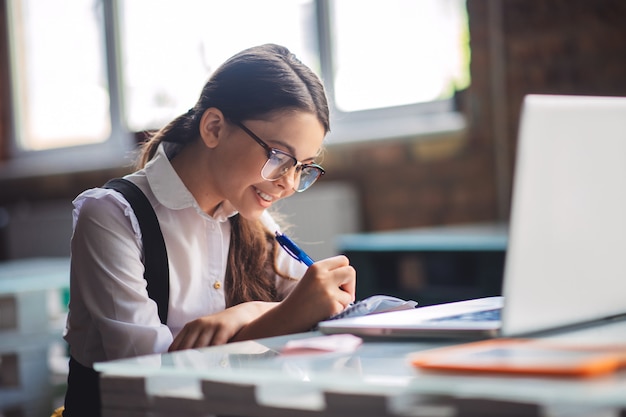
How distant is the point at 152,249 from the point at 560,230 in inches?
27.1

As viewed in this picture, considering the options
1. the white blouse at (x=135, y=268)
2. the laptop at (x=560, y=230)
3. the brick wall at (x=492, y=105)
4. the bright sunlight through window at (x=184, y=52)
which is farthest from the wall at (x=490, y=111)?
the laptop at (x=560, y=230)

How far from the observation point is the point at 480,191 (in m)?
3.65

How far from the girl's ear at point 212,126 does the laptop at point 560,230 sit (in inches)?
19.8

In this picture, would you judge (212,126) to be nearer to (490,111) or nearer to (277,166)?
(277,166)

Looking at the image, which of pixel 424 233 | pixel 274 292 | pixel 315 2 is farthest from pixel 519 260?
pixel 315 2

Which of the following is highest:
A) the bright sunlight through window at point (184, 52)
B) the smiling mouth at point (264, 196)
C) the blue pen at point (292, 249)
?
the bright sunlight through window at point (184, 52)

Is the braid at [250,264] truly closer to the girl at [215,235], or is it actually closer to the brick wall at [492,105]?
the girl at [215,235]

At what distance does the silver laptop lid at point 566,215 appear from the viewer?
0.85 meters

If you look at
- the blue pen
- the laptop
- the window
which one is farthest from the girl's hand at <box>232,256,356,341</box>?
the window

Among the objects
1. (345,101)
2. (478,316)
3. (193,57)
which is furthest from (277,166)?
(193,57)

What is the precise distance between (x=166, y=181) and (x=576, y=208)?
28.6 inches

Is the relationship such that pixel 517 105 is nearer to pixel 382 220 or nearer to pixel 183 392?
pixel 382 220

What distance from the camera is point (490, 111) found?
358cm

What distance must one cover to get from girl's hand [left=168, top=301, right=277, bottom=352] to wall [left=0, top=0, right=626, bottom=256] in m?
2.40
